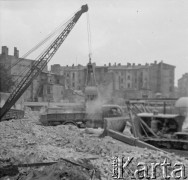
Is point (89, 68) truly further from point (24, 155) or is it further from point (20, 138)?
point (24, 155)

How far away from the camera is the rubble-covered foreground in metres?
6.88

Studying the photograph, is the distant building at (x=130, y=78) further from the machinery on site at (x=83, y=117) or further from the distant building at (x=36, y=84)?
the machinery on site at (x=83, y=117)

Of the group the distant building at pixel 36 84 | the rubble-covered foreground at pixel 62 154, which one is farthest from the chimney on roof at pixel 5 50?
the rubble-covered foreground at pixel 62 154

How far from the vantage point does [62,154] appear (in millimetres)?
9914

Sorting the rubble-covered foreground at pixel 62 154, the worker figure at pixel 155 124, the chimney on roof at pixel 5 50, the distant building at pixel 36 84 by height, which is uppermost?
the chimney on roof at pixel 5 50

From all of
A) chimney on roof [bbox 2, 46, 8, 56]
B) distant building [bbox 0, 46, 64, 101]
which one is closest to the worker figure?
distant building [bbox 0, 46, 64, 101]

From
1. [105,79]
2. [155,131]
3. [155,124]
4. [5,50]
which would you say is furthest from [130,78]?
[155,131]

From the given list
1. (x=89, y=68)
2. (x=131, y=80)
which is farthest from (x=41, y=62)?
(x=131, y=80)

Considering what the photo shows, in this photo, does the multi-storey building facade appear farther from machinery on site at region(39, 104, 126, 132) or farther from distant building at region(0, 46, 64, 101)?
machinery on site at region(39, 104, 126, 132)

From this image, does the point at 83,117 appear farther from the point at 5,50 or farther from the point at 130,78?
the point at 130,78

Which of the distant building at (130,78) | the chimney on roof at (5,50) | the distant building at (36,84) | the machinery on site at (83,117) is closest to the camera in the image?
the machinery on site at (83,117)

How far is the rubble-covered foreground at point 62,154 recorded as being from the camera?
688 centimetres

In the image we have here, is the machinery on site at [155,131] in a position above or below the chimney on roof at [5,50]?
below

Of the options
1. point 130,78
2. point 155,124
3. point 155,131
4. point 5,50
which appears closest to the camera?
point 155,131
